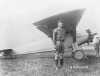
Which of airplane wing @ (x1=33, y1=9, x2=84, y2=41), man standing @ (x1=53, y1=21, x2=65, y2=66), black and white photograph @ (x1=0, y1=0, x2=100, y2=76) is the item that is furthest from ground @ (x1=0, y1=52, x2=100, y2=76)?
airplane wing @ (x1=33, y1=9, x2=84, y2=41)

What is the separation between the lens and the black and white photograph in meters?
5.57

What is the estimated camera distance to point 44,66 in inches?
232

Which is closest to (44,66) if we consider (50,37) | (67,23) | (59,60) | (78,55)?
(59,60)

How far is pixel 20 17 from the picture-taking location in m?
6.44

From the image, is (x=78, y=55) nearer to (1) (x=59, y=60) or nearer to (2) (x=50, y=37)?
(1) (x=59, y=60)

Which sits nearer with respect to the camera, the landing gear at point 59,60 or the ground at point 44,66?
the ground at point 44,66

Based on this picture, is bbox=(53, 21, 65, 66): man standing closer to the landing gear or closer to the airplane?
the landing gear

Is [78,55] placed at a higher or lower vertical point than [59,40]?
lower

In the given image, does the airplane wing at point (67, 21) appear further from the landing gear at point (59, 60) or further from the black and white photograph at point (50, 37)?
the landing gear at point (59, 60)

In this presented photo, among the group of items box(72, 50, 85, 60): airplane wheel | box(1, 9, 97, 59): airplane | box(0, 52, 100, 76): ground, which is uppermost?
box(1, 9, 97, 59): airplane

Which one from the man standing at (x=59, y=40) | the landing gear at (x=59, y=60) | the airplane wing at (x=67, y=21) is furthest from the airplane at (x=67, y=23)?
the landing gear at (x=59, y=60)

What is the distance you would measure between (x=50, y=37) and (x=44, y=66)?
83cm

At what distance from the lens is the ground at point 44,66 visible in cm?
547

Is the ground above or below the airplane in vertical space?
below
